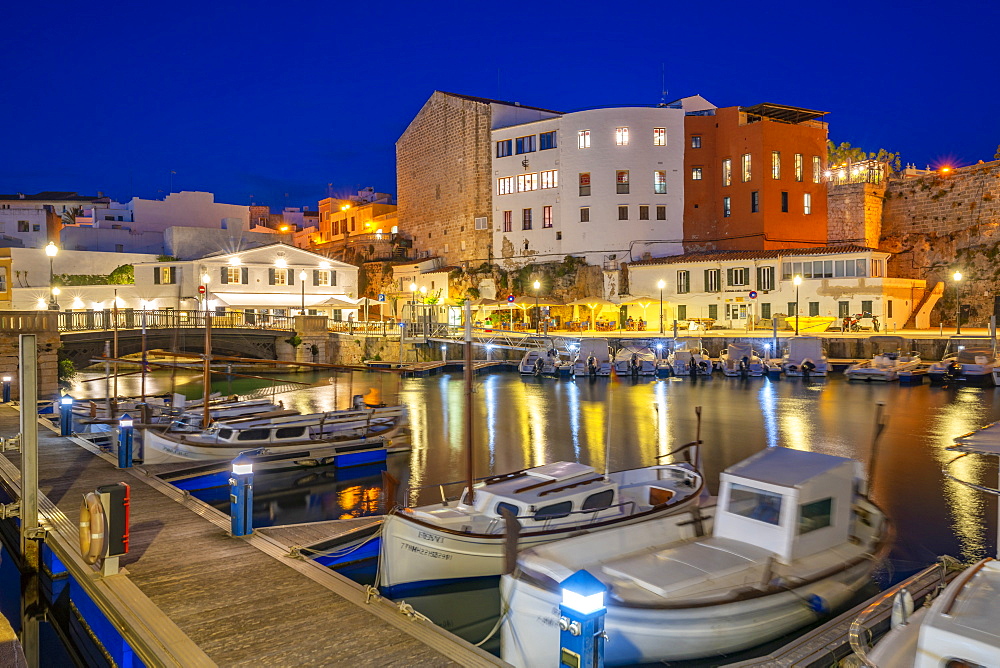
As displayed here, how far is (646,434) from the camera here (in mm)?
28859

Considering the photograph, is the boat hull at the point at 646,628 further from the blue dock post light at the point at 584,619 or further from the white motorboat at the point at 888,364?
the white motorboat at the point at 888,364

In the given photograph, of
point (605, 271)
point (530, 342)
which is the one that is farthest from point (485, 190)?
point (530, 342)

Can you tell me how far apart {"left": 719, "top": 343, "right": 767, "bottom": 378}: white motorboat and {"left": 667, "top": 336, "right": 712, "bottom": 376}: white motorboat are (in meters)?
1.04

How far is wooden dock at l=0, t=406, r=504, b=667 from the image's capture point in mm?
7922

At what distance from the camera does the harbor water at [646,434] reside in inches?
649

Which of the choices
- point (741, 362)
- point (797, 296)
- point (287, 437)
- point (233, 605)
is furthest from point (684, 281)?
point (233, 605)

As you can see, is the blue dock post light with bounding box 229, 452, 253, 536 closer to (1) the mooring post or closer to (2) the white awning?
(1) the mooring post

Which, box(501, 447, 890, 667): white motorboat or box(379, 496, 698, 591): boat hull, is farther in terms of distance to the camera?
box(379, 496, 698, 591): boat hull

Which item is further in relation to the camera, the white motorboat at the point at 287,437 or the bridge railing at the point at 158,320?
the bridge railing at the point at 158,320

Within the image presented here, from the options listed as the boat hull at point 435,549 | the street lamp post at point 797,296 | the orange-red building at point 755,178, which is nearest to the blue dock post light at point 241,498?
the boat hull at point 435,549

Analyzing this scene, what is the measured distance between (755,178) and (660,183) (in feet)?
25.9

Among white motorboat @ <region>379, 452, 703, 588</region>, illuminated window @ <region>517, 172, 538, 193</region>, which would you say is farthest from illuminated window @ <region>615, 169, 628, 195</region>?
white motorboat @ <region>379, 452, 703, 588</region>

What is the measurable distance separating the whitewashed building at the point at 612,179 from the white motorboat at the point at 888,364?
2082 centimetres

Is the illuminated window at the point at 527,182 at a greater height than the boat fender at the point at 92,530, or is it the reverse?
the illuminated window at the point at 527,182
